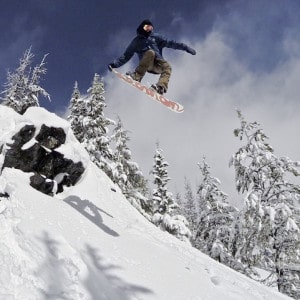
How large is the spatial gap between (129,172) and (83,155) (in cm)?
1172

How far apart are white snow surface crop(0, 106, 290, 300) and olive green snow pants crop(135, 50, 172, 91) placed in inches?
188

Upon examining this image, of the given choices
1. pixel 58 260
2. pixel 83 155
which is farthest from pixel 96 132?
pixel 58 260

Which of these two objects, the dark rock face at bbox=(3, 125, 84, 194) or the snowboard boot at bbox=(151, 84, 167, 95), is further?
the dark rock face at bbox=(3, 125, 84, 194)

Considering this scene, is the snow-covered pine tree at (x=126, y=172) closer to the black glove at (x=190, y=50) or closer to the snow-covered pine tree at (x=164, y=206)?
the snow-covered pine tree at (x=164, y=206)

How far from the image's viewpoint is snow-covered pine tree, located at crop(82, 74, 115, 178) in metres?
24.6

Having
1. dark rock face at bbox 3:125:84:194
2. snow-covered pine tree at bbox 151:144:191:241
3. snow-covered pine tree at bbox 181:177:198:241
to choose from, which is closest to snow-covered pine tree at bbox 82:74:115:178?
snow-covered pine tree at bbox 151:144:191:241

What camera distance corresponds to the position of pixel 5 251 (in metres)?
7.39

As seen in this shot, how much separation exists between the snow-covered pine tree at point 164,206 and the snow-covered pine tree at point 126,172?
1.19m

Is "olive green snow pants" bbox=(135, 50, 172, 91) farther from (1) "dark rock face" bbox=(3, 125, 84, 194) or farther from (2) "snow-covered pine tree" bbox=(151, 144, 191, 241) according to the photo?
(2) "snow-covered pine tree" bbox=(151, 144, 191, 241)

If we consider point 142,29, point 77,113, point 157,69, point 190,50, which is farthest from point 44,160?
point 77,113

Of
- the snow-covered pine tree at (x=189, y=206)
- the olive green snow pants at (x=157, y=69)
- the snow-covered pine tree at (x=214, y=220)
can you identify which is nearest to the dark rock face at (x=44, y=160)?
the olive green snow pants at (x=157, y=69)

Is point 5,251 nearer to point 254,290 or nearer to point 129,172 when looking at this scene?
point 254,290

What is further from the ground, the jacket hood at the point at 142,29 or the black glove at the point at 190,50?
the black glove at the point at 190,50

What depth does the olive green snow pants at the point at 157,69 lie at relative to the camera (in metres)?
11.7
